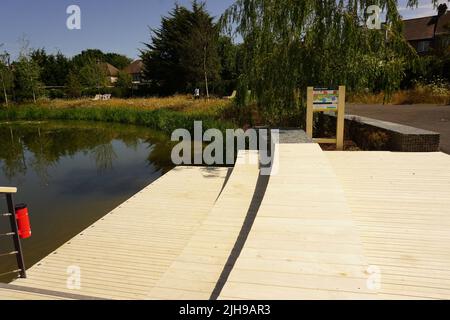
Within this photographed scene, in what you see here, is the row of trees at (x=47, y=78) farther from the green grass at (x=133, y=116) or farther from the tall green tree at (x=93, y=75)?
the green grass at (x=133, y=116)

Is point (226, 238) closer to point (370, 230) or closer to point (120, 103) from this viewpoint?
point (370, 230)

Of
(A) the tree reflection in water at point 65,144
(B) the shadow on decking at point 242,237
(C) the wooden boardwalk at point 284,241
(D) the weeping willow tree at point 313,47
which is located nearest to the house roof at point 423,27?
(A) the tree reflection in water at point 65,144

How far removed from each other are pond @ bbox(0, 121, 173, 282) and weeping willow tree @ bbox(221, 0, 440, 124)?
425 centimetres

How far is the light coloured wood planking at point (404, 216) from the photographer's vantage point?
109 inches

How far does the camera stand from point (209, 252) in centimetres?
371

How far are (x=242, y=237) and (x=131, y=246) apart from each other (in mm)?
1608

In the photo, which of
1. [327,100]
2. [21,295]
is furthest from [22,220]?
[327,100]

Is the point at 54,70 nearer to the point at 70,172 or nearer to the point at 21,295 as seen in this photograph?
the point at 70,172

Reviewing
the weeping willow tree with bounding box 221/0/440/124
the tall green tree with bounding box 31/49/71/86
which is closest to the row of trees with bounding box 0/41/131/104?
the tall green tree with bounding box 31/49/71/86

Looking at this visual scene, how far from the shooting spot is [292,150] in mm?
6449

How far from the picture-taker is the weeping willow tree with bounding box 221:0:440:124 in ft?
26.4

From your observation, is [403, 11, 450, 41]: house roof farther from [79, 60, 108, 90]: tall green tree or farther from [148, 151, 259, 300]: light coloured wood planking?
[148, 151, 259, 300]: light coloured wood planking
